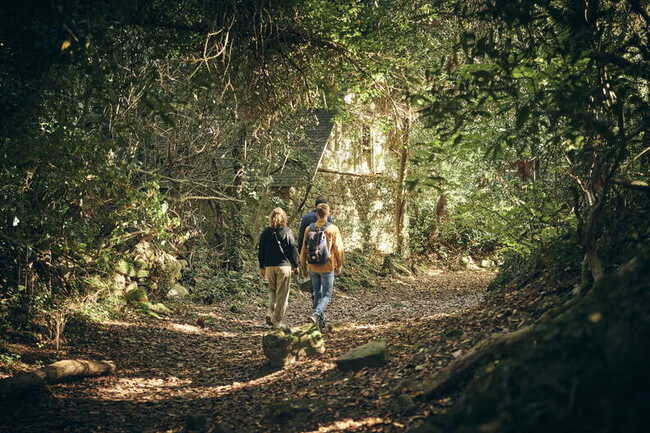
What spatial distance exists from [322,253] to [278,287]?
43.8 inches

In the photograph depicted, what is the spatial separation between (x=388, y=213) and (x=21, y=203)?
19.9m

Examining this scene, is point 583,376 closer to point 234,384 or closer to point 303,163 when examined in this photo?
point 234,384

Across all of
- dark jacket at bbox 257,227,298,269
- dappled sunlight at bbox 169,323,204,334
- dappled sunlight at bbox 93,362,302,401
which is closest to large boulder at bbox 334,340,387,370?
dappled sunlight at bbox 93,362,302,401

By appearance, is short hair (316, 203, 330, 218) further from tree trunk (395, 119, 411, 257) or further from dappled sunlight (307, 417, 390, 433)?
tree trunk (395, 119, 411, 257)

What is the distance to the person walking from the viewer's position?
341 inches

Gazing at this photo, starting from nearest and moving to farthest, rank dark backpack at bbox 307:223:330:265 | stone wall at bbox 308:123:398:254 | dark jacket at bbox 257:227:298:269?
dark backpack at bbox 307:223:330:265 → dark jacket at bbox 257:227:298:269 → stone wall at bbox 308:123:398:254

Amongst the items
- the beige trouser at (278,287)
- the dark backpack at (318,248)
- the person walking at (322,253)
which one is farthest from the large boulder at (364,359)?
the beige trouser at (278,287)

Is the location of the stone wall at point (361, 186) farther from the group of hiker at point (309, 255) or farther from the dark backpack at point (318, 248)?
the dark backpack at point (318, 248)

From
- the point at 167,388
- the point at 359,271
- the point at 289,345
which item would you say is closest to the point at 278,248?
the point at 289,345

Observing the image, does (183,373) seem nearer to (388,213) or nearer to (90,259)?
(90,259)

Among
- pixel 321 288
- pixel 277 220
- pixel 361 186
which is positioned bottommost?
pixel 321 288

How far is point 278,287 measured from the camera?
9.01m

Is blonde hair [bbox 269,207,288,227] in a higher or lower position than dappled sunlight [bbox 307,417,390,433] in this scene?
higher

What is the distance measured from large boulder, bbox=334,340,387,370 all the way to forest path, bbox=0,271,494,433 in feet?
0.41
